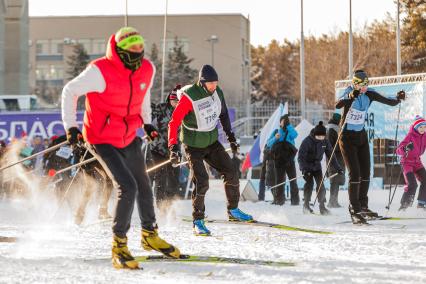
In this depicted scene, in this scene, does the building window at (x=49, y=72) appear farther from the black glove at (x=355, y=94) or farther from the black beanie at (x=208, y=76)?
the black beanie at (x=208, y=76)

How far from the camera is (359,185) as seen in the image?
926 cm

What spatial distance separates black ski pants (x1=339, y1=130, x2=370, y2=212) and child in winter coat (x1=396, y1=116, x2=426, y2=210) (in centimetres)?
299

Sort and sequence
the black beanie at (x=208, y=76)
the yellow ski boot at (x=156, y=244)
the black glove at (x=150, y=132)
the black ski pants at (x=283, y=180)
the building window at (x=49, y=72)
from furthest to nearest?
the building window at (x=49, y=72)
the black ski pants at (x=283, y=180)
the black beanie at (x=208, y=76)
the black glove at (x=150, y=132)
the yellow ski boot at (x=156, y=244)

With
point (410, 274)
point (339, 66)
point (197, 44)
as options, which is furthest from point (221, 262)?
point (197, 44)

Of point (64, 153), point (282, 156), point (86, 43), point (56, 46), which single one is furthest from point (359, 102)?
point (56, 46)

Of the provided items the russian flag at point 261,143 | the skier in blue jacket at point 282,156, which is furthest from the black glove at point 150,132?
the russian flag at point 261,143

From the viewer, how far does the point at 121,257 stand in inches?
220

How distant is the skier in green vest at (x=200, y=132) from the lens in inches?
312

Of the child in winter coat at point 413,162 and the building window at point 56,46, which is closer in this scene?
the child in winter coat at point 413,162

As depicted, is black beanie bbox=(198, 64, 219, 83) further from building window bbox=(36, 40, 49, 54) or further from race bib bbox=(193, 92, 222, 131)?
building window bbox=(36, 40, 49, 54)

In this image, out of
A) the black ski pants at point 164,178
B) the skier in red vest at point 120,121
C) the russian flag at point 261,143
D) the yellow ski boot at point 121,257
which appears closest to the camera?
the yellow ski boot at point 121,257

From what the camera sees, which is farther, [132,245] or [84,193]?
[84,193]

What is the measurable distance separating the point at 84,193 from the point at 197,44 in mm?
61480

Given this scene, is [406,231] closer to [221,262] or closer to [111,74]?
[221,262]
